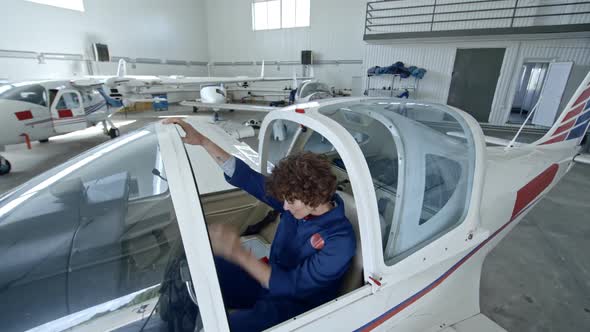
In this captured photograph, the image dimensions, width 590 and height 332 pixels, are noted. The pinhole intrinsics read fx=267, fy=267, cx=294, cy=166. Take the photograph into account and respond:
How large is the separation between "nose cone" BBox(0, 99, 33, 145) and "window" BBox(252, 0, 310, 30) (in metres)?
12.5

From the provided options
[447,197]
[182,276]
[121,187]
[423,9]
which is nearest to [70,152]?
[121,187]

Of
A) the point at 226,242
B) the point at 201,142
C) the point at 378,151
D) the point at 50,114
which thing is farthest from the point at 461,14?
the point at 50,114

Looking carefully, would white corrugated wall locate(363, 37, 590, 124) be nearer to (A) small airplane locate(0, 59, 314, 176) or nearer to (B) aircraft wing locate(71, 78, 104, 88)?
(A) small airplane locate(0, 59, 314, 176)

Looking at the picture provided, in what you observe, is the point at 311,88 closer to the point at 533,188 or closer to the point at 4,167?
the point at 4,167

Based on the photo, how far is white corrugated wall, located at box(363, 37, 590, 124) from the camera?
7.12 m

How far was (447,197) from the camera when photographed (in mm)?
1175

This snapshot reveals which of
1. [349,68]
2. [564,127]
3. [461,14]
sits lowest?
[564,127]

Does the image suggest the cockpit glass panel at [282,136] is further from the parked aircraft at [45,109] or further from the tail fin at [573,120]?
the parked aircraft at [45,109]

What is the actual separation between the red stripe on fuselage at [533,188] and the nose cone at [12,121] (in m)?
6.93

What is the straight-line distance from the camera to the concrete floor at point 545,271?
1.75 m

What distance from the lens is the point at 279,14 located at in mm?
14805

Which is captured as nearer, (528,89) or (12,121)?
(12,121)

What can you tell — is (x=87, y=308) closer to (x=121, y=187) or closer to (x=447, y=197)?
(x=121, y=187)

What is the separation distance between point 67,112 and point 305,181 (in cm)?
673
